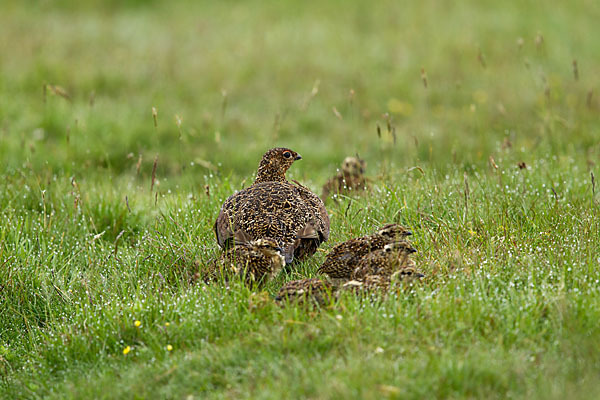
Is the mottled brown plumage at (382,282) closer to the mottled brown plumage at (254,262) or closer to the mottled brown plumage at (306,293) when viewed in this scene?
the mottled brown plumage at (306,293)

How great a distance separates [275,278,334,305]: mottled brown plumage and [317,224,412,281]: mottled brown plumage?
0.45 m

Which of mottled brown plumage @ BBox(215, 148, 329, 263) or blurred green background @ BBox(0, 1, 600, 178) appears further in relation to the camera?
blurred green background @ BBox(0, 1, 600, 178)

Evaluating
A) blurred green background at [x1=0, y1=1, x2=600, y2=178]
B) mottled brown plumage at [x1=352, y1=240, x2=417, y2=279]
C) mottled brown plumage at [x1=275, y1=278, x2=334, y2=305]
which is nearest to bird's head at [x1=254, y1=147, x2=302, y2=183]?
mottled brown plumage at [x1=352, y1=240, x2=417, y2=279]

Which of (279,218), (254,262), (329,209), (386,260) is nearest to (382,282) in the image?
(386,260)

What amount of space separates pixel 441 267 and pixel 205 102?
8.21 m

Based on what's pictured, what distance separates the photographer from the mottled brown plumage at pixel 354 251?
5234mm

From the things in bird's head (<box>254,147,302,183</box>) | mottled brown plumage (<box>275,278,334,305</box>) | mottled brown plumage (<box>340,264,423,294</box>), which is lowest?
mottled brown plumage (<box>275,278,334,305</box>)

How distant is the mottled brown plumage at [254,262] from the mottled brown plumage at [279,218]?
17 centimetres

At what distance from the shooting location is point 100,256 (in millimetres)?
6258

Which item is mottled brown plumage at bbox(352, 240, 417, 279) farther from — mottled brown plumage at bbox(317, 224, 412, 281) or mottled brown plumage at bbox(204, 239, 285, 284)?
mottled brown plumage at bbox(204, 239, 285, 284)

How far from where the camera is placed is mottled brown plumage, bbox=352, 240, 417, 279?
5.05m

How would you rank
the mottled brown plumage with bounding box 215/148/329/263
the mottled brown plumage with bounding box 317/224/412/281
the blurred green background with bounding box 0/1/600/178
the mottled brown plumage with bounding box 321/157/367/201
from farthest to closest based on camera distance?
the blurred green background with bounding box 0/1/600/178 → the mottled brown plumage with bounding box 321/157/367/201 → the mottled brown plumage with bounding box 215/148/329/263 → the mottled brown plumage with bounding box 317/224/412/281

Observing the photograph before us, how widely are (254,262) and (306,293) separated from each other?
0.59 meters

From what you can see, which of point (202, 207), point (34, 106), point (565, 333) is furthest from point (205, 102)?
point (565, 333)
